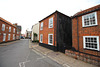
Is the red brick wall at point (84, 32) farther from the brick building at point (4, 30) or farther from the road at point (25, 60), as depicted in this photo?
the brick building at point (4, 30)

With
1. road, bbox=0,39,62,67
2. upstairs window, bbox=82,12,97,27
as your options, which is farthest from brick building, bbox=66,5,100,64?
road, bbox=0,39,62,67

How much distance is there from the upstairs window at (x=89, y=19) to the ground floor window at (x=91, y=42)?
164cm

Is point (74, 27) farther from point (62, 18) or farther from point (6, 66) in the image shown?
point (6, 66)

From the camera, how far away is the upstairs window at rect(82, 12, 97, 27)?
18.1ft

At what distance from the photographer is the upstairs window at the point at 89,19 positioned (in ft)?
18.1

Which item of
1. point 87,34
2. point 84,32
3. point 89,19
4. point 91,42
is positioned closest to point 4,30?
point 84,32

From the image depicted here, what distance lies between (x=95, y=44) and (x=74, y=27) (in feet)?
10.7

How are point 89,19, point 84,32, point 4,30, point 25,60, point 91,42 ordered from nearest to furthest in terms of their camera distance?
point 25,60, point 91,42, point 89,19, point 84,32, point 4,30

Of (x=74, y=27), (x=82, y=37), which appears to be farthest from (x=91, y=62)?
(x=74, y=27)

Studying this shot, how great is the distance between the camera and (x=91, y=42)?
5480mm

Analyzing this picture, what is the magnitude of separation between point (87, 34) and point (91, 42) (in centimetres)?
104

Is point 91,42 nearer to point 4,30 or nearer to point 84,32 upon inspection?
point 84,32

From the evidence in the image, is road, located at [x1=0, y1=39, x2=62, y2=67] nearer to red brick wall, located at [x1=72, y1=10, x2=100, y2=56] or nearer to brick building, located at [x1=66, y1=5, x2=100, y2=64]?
brick building, located at [x1=66, y1=5, x2=100, y2=64]

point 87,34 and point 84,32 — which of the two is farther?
point 84,32
